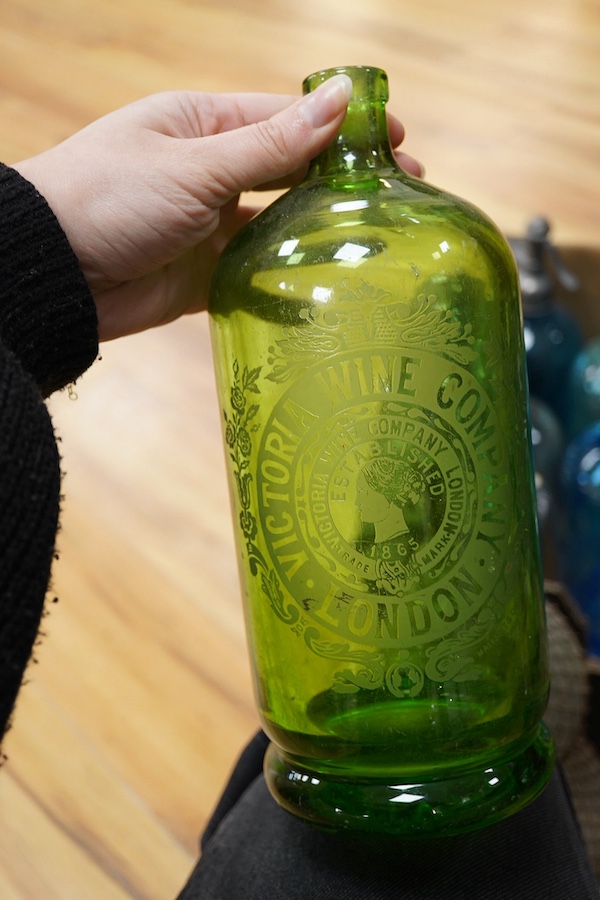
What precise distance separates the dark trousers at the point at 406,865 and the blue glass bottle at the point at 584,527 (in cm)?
50

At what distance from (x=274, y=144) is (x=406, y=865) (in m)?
0.39

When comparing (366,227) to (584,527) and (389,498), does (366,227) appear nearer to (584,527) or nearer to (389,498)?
(389,498)

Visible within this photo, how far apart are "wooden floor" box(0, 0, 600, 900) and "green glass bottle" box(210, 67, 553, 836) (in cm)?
24

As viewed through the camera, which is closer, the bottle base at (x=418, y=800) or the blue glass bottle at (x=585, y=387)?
the bottle base at (x=418, y=800)

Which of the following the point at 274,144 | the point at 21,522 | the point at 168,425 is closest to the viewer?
the point at 21,522

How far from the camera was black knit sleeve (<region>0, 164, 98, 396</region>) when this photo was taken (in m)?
0.53

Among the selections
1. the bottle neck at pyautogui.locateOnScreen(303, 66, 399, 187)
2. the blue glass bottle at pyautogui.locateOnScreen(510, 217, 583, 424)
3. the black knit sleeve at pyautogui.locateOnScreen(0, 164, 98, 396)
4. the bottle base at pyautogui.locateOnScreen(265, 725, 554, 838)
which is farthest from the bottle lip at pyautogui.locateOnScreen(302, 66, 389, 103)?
the blue glass bottle at pyautogui.locateOnScreen(510, 217, 583, 424)

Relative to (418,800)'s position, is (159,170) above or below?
above

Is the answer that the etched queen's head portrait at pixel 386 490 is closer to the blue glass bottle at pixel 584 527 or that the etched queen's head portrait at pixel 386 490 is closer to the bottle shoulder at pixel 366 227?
the bottle shoulder at pixel 366 227

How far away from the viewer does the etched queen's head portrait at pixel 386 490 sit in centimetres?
47

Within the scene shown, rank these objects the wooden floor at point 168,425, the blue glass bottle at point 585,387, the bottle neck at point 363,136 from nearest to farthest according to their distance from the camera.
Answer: the bottle neck at point 363,136 → the wooden floor at point 168,425 → the blue glass bottle at point 585,387

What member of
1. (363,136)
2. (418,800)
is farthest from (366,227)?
(418,800)

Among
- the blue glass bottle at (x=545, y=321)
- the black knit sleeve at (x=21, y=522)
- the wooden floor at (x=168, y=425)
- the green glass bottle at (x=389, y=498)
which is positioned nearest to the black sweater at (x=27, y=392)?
the black knit sleeve at (x=21, y=522)

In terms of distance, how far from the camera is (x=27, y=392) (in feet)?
1.49
